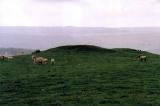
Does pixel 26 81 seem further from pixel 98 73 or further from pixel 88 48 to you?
pixel 88 48

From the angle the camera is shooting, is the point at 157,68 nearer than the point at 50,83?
No

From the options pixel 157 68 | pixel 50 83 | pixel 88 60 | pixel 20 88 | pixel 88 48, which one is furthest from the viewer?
pixel 88 48

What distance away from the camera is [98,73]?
42688 mm

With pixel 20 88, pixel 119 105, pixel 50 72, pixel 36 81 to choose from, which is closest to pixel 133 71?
pixel 50 72

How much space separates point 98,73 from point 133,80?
6.05 metres

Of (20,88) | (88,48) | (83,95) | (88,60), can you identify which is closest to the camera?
(83,95)

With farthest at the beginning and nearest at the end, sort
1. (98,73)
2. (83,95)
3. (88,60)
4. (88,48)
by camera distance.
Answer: (88,48), (88,60), (98,73), (83,95)

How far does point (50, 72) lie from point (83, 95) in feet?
48.7

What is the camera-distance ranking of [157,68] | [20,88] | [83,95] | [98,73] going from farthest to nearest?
[157,68]
[98,73]
[20,88]
[83,95]

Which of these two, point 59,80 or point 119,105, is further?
point 59,80

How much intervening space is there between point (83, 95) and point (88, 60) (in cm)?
2961

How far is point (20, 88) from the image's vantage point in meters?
A: 33.8

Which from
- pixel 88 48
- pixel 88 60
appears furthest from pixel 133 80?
pixel 88 48

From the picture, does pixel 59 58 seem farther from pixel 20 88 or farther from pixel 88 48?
pixel 20 88
